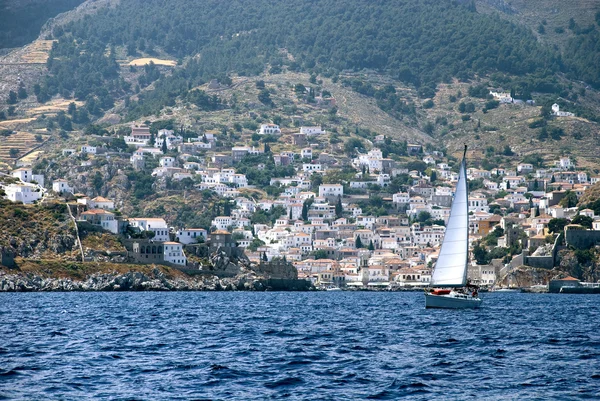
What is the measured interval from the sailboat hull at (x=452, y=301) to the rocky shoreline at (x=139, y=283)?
129 feet

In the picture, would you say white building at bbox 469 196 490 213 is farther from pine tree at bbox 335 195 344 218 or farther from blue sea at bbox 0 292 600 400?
blue sea at bbox 0 292 600 400

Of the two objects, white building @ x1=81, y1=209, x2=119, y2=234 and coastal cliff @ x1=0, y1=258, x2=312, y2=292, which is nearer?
coastal cliff @ x1=0, y1=258, x2=312, y2=292

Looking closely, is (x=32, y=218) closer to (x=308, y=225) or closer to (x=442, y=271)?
(x=442, y=271)

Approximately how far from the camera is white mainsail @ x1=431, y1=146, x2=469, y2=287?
68.7 m

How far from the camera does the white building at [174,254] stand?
119 meters

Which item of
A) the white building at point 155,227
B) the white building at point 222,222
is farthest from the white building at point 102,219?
the white building at point 222,222

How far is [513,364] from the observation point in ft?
135

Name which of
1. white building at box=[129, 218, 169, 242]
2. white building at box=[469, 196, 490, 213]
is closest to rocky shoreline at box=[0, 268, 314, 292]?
white building at box=[129, 218, 169, 242]

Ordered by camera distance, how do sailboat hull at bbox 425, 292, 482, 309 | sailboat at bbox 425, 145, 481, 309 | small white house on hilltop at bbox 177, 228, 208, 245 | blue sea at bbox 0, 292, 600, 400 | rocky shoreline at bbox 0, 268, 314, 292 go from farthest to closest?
small white house on hilltop at bbox 177, 228, 208, 245 < rocky shoreline at bbox 0, 268, 314, 292 < sailboat hull at bbox 425, 292, 482, 309 < sailboat at bbox 425, 145, 481, 309 < blue sea at bbox 0, 292, 600, 400

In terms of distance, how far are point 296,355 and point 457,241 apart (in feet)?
89.5

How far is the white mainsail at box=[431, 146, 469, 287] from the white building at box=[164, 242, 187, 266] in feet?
174

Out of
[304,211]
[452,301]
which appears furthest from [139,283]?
[304,211]

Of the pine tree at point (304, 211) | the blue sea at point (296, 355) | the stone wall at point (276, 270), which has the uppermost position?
the pine tree at point (304, 211)

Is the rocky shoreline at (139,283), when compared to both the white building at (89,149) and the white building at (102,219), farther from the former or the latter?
the white building at (89,149)
